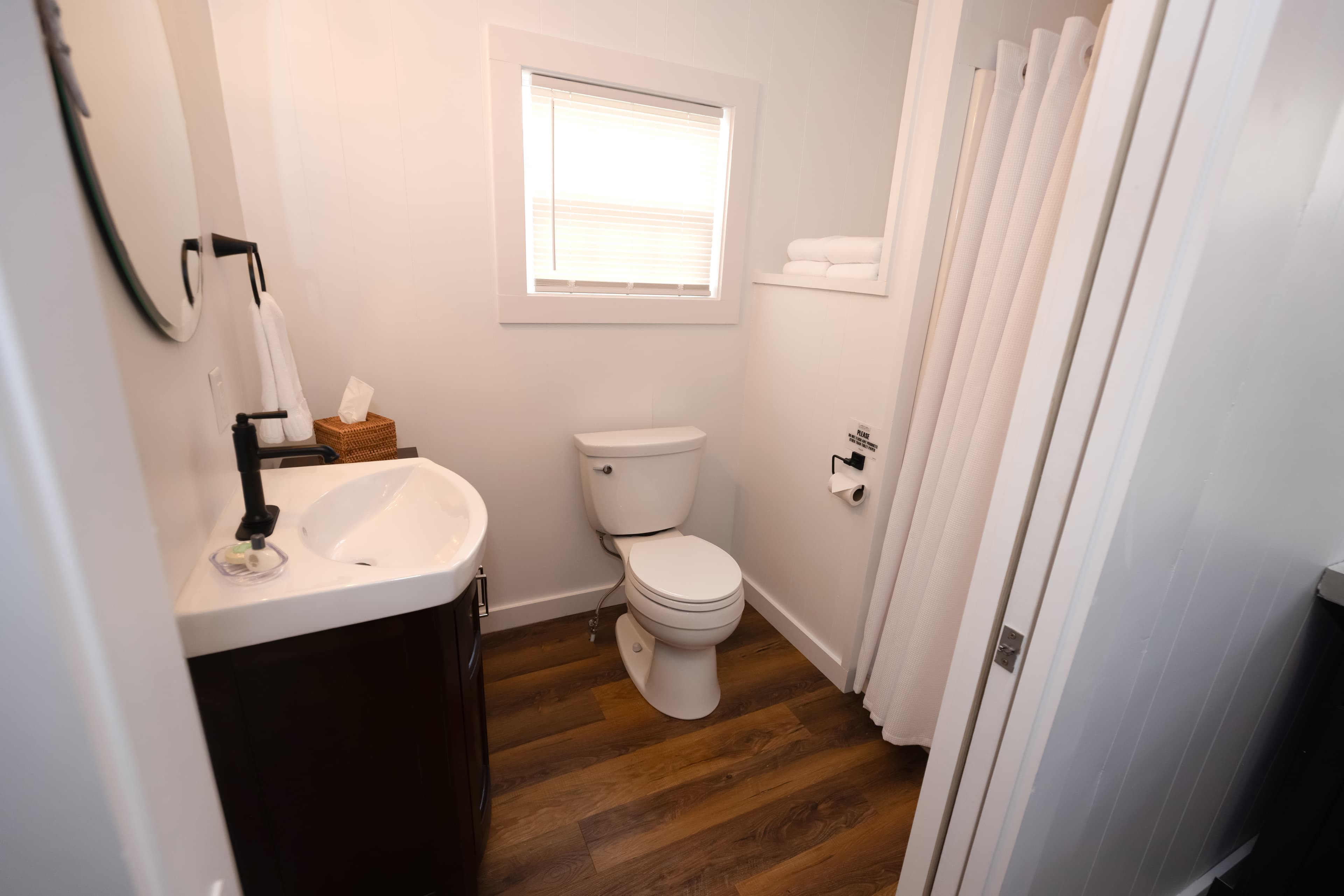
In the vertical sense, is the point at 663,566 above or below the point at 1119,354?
below

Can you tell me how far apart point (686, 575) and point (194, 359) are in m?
1.32

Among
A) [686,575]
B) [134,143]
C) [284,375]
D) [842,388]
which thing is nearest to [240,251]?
[284,375]

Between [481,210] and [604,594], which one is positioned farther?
[604,594]

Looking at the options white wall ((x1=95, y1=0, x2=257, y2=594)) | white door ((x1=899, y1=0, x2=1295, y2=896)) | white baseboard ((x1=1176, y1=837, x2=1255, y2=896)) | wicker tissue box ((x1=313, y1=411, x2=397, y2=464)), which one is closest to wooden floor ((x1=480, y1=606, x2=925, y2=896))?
white baseboard ((x1=1176, y1=837, x2=1255, y2=896))

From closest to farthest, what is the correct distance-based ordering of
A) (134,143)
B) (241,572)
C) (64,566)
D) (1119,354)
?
(64,566), (1119,354), (134,143), (241,572)

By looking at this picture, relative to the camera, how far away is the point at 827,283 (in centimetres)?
187

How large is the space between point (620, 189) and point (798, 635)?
1.76 meters

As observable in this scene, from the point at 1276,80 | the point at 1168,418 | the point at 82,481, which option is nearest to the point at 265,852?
the point at 82,481

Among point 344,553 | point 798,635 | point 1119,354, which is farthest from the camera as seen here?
point 798,635

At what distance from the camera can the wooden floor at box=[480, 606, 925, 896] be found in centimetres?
140

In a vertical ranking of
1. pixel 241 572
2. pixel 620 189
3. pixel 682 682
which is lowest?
pixel 682 682

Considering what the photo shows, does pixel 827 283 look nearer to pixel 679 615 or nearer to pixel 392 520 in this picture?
pixel 679 615

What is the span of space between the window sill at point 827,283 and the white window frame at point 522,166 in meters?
0.11

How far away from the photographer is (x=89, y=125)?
65 centimetres
